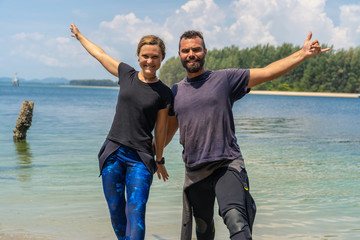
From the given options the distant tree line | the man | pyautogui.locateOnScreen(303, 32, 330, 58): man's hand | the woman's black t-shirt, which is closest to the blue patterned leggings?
the woman's black t-shirt

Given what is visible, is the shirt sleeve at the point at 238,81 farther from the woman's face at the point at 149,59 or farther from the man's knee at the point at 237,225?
the man's knee at the point at 237,225

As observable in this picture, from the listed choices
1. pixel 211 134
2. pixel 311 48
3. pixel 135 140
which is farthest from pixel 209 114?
pixel 311 48

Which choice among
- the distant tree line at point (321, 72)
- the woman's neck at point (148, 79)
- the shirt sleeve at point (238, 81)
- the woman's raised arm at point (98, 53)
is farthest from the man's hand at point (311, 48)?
the distant tree line at point (321, 72)

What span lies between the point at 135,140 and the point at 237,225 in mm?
1307

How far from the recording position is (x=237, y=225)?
13.2ft

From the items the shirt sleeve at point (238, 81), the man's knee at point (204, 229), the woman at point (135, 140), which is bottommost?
the man's knee at point (204, 229)

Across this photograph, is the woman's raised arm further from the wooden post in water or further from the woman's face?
the wooden post in water

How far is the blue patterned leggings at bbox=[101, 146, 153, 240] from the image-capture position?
428 cm

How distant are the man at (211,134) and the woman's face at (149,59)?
0.91ft

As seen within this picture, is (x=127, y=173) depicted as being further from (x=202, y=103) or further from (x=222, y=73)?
(x=222, y=73)

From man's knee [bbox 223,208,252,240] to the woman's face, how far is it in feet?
5.31

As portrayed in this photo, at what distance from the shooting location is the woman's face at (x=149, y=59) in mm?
4461

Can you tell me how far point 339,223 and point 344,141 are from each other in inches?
599

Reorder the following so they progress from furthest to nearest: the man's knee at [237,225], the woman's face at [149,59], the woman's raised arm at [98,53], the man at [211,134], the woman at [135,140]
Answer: the woman's raised arm at [98,53], the woman's face at [149,59], the woman at [135,140], the man at [211,134], the man's knee at [237,225]
